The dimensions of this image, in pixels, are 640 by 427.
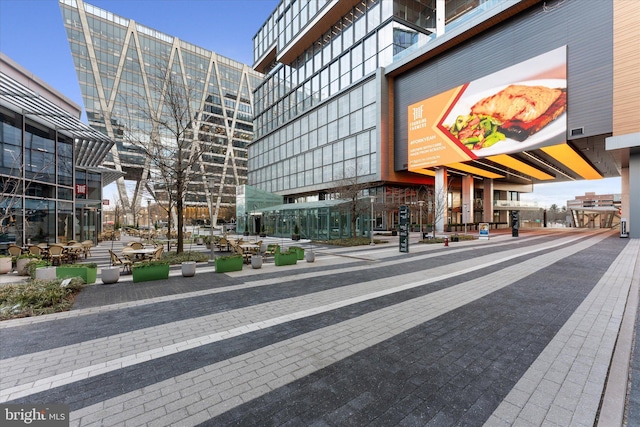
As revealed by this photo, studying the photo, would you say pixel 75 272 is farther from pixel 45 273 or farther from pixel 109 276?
pixel 45 273

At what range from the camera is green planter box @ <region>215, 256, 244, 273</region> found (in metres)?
10.3

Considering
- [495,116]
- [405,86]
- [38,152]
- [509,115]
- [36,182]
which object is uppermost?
[405,86]

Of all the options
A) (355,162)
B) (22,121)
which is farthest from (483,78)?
(22,121)

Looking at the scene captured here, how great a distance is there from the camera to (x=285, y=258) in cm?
1200

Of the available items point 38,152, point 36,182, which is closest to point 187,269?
point 36,182

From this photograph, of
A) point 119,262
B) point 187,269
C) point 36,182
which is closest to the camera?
point 187,269

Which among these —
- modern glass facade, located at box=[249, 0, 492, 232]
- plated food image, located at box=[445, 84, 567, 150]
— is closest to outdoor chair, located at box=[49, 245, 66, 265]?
modern glass facade, located at box=[249, 0, 492, 232]

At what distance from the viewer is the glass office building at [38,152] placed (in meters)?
12.2

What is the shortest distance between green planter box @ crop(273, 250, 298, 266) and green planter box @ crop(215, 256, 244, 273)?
1.69 m

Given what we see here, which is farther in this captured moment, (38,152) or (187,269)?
(38,152)

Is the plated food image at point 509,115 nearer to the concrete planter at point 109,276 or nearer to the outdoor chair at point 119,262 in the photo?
the outdoor chair at point 119,262

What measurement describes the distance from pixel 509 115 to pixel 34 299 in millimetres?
33433

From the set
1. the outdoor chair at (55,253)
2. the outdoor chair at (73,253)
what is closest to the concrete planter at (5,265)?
the outdoor chair at (55,253)

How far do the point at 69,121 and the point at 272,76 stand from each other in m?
47.0
